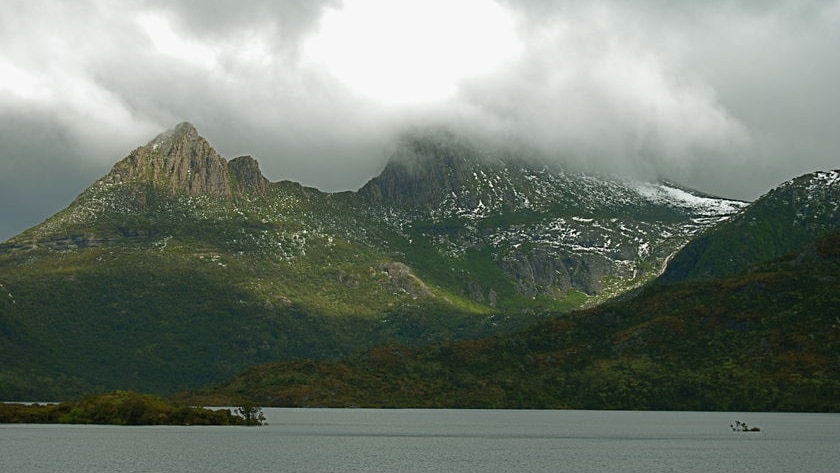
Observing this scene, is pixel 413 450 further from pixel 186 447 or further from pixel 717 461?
pixel 717 461

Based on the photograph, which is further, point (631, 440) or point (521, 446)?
point (631, 440)

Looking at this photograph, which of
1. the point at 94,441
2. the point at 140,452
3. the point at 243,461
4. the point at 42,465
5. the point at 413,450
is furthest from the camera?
the point at 94,441

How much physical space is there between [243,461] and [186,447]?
27608mm

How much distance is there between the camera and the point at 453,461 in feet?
480

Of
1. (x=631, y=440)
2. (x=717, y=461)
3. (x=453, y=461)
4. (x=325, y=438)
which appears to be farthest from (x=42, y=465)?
(x=631, y=440)

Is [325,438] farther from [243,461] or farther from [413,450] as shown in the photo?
[243,461]

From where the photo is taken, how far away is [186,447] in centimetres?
16762

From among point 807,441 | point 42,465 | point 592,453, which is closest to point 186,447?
point 42,465

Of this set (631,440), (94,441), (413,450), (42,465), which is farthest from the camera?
(631,440)

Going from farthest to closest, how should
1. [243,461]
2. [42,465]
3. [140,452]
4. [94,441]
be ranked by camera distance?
[94,441]
[140,452]
[243,461]
[42,465]

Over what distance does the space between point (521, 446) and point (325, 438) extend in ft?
141

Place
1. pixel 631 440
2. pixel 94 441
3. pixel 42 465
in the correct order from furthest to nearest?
1. pixel 631 440
2. pixel 94 441
3. pixel 42 465

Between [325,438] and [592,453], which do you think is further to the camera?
[325,438]

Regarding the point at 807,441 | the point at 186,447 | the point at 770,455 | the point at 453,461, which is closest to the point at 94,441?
the point at 186,447
